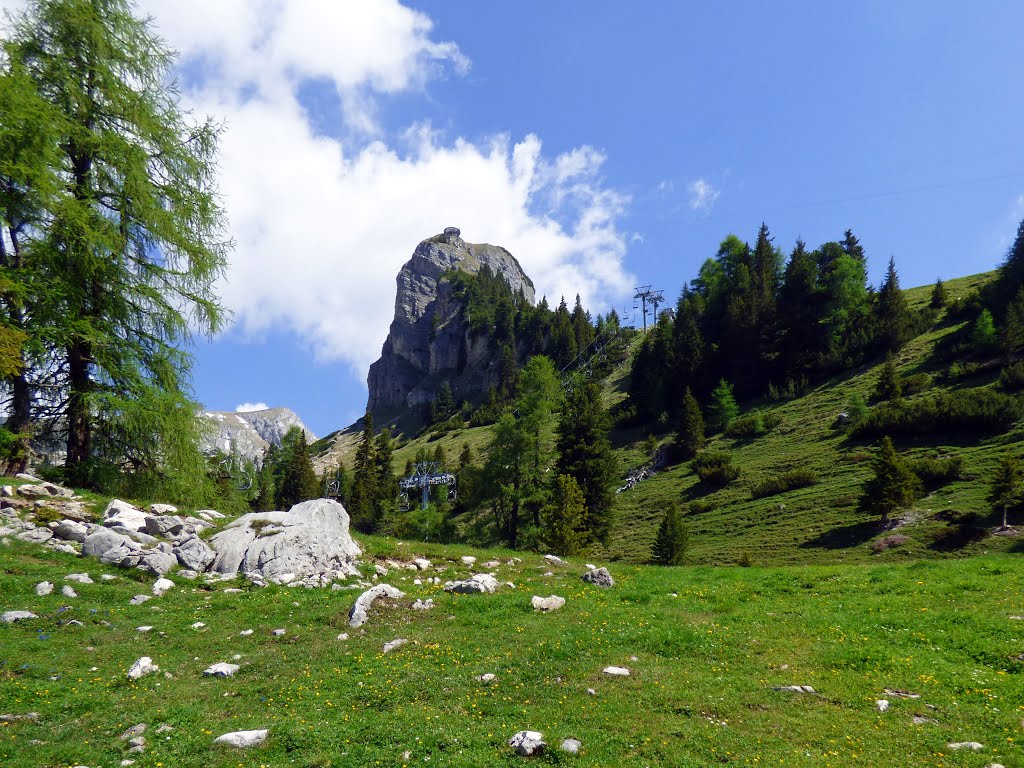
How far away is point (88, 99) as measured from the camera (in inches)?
711

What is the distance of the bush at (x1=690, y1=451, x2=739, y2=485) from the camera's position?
6019 cm

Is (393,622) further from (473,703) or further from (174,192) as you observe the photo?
(174,192)

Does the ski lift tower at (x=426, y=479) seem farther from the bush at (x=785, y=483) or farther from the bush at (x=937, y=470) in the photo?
the bush at (x=937, y=470)

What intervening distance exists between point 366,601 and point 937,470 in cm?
4811

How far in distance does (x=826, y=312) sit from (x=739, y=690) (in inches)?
3494

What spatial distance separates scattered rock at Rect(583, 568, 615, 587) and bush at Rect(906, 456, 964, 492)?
3692 cm

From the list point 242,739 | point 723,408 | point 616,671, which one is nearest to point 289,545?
point 242,739

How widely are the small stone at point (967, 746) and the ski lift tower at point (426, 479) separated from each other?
88505mm

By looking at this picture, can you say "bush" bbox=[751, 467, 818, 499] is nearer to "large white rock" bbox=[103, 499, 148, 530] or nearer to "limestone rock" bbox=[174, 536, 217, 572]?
"limestone rock" bbox=[174, 536, 217, 572]

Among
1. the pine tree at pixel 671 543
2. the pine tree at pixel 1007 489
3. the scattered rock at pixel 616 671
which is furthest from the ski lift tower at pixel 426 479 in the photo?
the scattered rock at pixel 616 671

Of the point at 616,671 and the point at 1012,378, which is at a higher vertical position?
the point at 1012,378

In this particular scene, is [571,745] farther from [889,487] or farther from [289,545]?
[889,487]

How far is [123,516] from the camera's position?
15977 mm

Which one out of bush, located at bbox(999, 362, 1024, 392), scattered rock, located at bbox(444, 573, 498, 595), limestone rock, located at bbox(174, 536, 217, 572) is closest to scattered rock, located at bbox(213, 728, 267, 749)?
scattered rock, located at bbox(444, 573, 498, 595)
